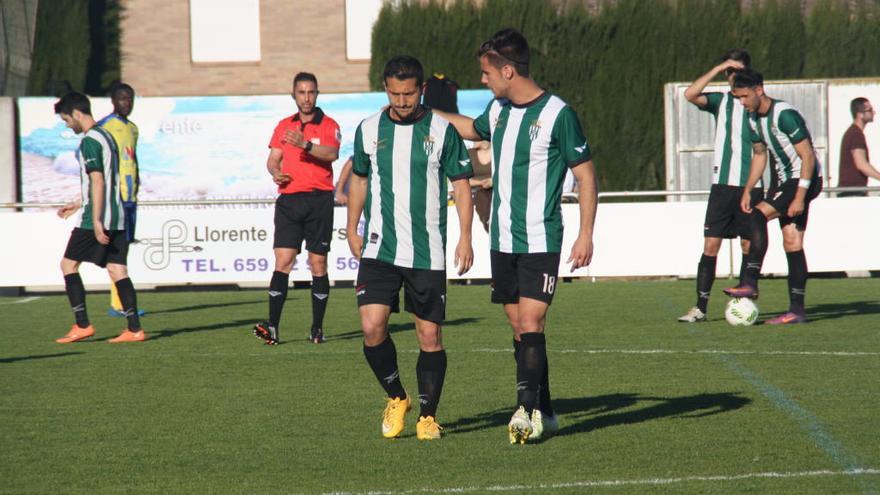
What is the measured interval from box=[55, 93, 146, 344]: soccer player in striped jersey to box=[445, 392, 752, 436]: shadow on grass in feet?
16.8

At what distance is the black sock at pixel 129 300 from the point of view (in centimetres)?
1229

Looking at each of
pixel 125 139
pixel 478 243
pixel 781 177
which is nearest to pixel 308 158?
pixel 125 139

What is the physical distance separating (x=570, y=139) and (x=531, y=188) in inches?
12.5

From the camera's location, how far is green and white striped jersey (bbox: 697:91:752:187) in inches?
501

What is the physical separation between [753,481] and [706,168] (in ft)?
54.5

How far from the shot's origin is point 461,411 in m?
8.16

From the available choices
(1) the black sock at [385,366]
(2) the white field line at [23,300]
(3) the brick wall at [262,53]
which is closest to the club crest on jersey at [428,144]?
(1) the black sock at [385,366]

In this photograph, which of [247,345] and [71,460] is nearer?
[71,460]

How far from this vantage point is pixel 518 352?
7.38 metres

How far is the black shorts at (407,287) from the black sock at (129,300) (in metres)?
5.38

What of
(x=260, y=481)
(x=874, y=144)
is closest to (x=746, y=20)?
(x=874, y=144)

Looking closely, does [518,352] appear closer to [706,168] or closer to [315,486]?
[315,486]

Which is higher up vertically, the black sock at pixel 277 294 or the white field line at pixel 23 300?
the black sock at pixel 277 294

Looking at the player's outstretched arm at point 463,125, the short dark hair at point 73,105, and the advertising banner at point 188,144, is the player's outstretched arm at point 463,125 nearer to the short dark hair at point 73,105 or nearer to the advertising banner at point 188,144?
the short dark hair at point 73,105
